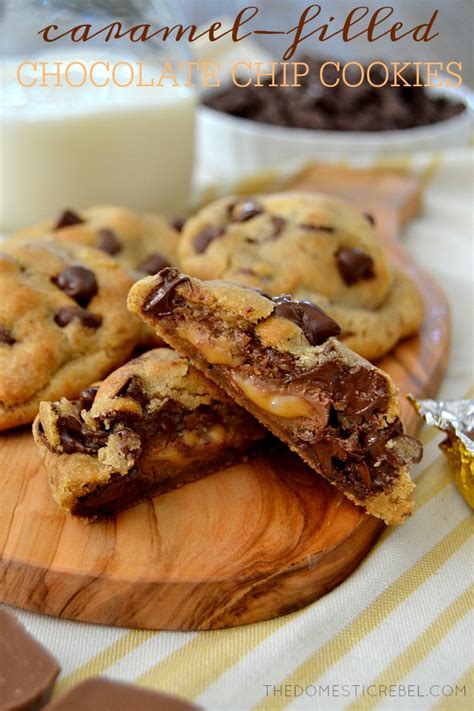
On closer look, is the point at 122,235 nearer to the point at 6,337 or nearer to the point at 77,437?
the point at 6,337

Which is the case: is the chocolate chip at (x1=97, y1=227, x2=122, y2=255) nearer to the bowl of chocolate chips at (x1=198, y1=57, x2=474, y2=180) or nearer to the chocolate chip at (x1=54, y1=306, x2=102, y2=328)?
the chocolate chip at (x1=54, y1=306, x2=102, y2=328)

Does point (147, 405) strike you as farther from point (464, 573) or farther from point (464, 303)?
point (464, 303)

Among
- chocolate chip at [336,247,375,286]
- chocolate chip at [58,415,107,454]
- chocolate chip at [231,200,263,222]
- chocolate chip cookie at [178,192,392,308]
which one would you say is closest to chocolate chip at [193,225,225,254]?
chocolate chip cookie at [178,192,392,308]

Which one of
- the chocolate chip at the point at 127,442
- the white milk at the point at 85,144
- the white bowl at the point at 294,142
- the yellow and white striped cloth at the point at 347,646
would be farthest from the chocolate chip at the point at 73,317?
the white bowl at the point at 294,142

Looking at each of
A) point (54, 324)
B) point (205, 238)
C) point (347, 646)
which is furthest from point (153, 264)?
point (347, 646)

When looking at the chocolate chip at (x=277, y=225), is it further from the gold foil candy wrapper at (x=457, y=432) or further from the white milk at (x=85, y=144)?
the white milk at (x=85, y=144)
